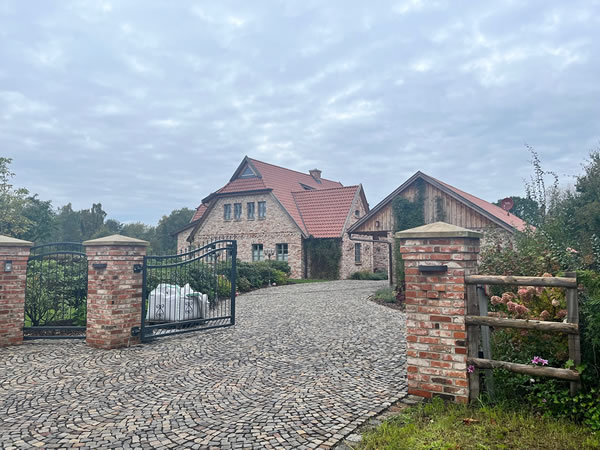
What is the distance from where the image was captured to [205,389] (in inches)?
184

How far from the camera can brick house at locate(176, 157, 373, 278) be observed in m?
24.5

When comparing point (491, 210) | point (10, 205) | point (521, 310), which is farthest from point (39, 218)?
point (521, 310)

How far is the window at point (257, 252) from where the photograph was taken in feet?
83.9

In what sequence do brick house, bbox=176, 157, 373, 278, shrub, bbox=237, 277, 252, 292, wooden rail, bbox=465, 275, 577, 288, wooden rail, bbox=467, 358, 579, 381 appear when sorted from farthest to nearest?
brick house, bbox=176, 157, 373, 278
shrub, bbox=237, 277, 252, 292
wooden rail, bbox=465, 275, 577, 288
wooden rail, bbox=467, 358, 579, 381

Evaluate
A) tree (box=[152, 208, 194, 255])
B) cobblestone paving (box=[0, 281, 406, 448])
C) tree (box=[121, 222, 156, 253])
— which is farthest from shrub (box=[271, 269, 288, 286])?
tree (box=[121, 222, 156, 253])

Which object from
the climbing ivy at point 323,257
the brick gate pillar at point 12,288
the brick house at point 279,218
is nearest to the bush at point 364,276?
the brick house at point 279,218

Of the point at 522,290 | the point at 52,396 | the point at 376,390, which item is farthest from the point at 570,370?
the point at 52,396

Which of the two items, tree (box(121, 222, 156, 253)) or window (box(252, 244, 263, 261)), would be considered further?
tree (box(121, 222, 156, 253))

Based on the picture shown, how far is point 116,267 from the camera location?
6.93 meters

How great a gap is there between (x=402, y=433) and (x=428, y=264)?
160 centimetres

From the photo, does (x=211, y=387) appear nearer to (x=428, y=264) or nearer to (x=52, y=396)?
(x=52, y=396)

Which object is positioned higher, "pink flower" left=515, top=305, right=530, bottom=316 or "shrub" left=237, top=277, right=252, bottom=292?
"pink flower" left=515, top=305, right=530, bottom=316

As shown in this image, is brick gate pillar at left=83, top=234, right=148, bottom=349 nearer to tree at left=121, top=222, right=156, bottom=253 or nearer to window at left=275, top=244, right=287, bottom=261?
window at left=275, top=244, right=287, bottom=261

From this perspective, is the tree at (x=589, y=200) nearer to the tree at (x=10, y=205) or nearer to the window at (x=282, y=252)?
the window at (x=282, y=252)
